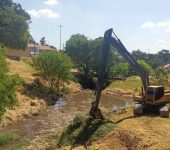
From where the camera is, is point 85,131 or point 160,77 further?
point 160,77

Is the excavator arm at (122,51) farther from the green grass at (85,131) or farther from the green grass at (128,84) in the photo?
the green grass at (128,84)

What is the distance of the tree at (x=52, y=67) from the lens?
73438 mm

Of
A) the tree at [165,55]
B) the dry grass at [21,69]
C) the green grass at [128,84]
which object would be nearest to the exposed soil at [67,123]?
the dry grass at [21,69]

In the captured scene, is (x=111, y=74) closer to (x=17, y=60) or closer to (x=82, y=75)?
(x=82, y=75)

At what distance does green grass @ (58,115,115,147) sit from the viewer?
29953 mm

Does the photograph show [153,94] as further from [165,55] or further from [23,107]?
[165,55]

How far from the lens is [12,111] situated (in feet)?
160

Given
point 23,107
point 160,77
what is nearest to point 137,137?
point 23,107

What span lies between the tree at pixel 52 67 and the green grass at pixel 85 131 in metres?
40.5

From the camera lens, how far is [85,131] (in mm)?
30906

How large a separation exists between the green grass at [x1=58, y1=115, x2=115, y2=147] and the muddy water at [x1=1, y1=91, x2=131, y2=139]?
6627 mm

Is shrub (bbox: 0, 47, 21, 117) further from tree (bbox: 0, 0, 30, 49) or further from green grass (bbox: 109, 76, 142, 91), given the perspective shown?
green grass (bbox: 109, 76, 142, 91)

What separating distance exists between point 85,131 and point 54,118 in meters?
19.3

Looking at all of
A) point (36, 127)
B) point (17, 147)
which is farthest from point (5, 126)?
point (17, 147)
